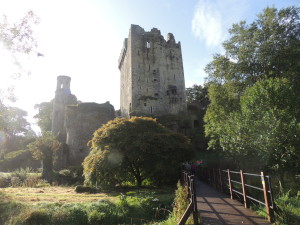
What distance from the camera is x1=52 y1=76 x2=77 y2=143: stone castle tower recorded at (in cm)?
3703

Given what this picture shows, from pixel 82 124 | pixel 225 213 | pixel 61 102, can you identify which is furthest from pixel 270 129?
pixel 61 102

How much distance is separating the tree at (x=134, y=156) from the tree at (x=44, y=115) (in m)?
35.0

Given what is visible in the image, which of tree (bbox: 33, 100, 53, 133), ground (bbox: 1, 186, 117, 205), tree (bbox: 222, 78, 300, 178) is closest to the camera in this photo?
ground (bbox: 1, 186, 117, 205)

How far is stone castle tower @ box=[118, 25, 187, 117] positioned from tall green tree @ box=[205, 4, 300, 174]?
1518 cm

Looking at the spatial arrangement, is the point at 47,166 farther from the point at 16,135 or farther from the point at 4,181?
the point at 16,135

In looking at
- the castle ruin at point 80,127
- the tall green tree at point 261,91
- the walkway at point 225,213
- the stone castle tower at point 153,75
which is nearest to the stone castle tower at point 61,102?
the castle ruin at point 80,127

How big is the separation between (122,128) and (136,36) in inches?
1077

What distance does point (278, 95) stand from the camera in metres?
12.7

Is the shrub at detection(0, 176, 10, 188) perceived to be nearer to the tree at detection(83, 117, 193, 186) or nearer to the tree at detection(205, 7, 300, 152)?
the tree at detection(83, 117, 193, 186)

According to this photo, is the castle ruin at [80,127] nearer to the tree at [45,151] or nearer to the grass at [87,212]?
the tree at [45,151]

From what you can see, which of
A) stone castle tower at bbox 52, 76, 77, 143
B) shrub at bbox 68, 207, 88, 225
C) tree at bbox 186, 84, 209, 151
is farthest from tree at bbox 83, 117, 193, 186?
stone castle tower at bbox 52, 76, 77, 143

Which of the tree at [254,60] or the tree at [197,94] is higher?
the tree at [197,94]

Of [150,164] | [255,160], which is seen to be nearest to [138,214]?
[150,164]

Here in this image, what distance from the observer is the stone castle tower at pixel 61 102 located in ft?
121
